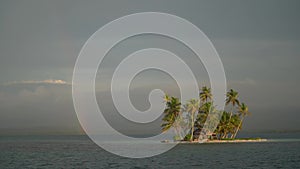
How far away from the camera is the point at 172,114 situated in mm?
119688

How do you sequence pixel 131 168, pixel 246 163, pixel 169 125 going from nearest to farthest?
pixel 131 168 < pixel 246 163 < pixel 169 125

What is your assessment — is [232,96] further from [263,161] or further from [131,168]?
[131,168]

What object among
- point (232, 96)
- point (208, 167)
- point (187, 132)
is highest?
point (232, 96)

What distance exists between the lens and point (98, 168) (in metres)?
59.9

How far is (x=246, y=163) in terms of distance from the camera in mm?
63219

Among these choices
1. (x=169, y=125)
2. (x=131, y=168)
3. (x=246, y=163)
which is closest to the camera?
(x=131, y=168)

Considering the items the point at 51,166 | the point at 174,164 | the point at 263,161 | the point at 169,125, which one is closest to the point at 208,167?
the point at 174,164

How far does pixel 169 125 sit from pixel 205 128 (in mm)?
9700

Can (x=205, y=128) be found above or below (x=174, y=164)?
above

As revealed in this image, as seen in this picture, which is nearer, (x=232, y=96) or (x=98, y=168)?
(x=98, y=168)

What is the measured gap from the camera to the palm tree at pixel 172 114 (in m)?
119

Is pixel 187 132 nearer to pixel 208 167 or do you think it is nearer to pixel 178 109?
pixel 178 109

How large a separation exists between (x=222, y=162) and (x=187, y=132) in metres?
56.6

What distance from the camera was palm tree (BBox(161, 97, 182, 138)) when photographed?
389 feet
